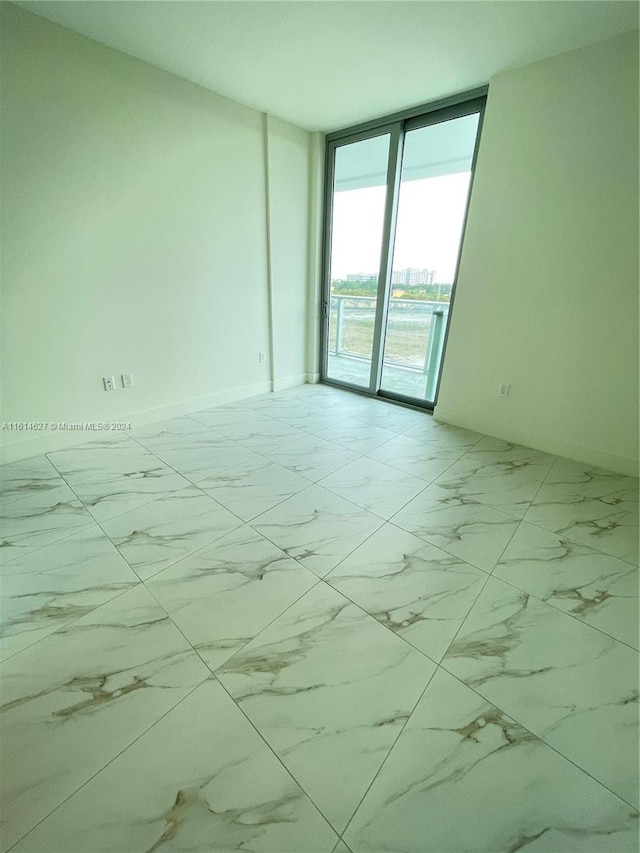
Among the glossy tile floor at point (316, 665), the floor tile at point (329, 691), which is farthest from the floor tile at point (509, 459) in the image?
the floor tile at point (329, 691)

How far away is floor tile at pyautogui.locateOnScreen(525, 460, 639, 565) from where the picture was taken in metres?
1.85

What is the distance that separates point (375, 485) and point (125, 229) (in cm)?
265

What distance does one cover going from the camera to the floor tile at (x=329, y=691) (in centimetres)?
95

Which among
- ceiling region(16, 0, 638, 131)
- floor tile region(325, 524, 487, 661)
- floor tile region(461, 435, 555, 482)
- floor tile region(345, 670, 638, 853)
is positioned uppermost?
ceiling region(16, 0, 638, 131)

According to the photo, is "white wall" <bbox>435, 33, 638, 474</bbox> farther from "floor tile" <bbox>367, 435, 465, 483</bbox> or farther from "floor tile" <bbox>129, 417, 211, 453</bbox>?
"floor tile" <bbox>129, 417, 211, 453</bbox>

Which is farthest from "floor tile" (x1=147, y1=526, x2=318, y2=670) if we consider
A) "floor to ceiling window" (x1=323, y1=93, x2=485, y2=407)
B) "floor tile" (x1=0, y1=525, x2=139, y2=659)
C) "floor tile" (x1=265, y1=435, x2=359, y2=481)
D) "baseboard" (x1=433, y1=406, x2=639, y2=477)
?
"floor to ceiling window" (x1=323, y1=93, x2=485, y2=407)

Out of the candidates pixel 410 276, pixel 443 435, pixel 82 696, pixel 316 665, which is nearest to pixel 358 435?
pixel 443 435

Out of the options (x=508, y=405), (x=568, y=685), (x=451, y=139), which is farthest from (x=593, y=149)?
(x=568, y=685)

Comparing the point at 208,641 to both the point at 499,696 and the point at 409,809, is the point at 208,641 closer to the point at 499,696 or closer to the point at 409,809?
the point at 409,809

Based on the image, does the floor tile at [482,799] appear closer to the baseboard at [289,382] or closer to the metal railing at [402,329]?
the metal railing at [402,329]

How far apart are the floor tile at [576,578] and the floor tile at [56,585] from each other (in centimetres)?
178

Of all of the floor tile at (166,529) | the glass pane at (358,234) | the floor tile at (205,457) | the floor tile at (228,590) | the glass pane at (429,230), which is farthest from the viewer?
the glass pane at (358,234)

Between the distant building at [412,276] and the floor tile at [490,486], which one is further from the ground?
the distant building at [412,276]

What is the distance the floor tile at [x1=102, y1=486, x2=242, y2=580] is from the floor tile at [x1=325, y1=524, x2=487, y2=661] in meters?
0.72
